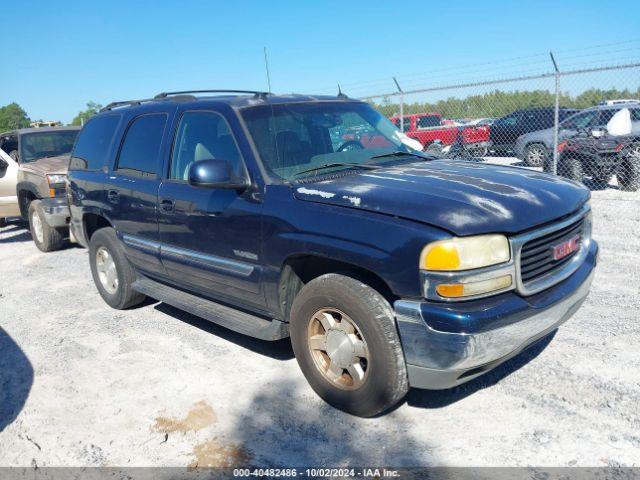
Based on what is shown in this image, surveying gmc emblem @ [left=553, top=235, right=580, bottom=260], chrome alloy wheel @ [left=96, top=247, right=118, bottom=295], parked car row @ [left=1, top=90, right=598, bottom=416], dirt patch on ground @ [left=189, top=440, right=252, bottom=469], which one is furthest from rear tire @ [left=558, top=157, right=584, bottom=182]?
dirt patch on ground @ [left=189, top=440, right=252, bottom=469]

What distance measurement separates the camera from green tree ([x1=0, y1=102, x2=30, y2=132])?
53.5 meters

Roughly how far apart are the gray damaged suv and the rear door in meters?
8.49

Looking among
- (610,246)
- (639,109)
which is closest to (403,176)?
(610,246)

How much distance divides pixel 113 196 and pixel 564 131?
9.04m

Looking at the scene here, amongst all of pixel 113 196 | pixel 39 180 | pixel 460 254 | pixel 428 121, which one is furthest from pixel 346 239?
pixel 428 121

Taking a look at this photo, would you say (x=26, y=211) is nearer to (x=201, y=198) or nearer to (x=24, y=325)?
(x=24, y=325)

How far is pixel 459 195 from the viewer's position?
2881mm

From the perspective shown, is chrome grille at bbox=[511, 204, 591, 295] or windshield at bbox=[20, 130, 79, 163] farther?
windshield at bbox=[20, 130, 79, 163]

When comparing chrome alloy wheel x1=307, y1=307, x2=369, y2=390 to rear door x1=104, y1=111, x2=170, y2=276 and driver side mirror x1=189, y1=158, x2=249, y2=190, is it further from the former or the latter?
rear door x1=104, y1=111, x2=170, y2=276

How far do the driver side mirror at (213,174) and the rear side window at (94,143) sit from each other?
7.03ft

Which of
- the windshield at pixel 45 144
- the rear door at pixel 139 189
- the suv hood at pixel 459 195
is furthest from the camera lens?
the windshield at pixel 45 144

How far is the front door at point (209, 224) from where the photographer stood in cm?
351

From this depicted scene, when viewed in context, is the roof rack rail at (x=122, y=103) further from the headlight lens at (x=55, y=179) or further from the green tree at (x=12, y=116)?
the green tree at (x=12, y=116)

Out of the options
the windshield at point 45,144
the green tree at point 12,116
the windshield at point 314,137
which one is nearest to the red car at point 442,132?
the windshield at point 45,144
